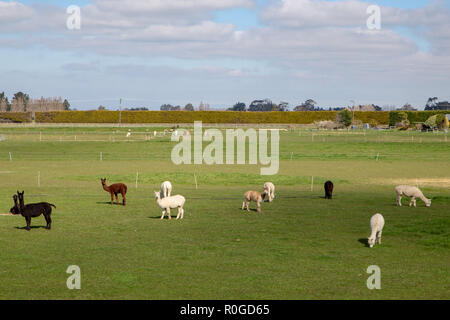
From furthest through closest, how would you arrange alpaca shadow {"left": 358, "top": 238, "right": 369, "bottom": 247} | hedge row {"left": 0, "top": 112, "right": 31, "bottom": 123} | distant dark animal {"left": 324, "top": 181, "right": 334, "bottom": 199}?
hedge row {"left": 0, "top": 112, "right": 31, "bottom": 123} → distant dark animal {"left": 324, "top": 181, "right": 334, "bottom": 199} → alpaca shadow {"left": 358, "top": 238, "right": 369, "bottom": 247}

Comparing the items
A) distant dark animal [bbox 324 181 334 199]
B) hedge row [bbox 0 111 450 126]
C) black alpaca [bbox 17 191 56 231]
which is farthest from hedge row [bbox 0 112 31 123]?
black alpaca [bbox 17 191 56 231]

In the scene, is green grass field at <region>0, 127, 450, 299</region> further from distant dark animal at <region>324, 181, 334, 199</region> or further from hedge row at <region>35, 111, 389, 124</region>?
hedge row at <region>35, 111, 389, 124</region>

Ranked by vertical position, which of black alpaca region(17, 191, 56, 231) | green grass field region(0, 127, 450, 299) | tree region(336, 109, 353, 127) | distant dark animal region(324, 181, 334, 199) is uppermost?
tree region(336, 109, 353, 127)

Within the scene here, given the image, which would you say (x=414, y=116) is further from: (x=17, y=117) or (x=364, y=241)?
(x=364, y=241)

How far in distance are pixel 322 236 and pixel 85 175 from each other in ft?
102

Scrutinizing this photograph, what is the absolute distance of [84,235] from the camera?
2220 cm

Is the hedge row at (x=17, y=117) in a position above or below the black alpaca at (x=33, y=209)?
above

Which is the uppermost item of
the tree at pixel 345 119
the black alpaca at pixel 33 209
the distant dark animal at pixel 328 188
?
the tree at pixel 345 119

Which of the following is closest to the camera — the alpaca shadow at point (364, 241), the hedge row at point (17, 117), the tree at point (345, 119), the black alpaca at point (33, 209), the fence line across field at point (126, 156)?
the alpaca shadow at point (364, 241)

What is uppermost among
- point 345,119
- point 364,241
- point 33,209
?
point 345,119

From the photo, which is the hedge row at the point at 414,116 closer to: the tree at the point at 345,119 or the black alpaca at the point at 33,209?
the tree at the point at 345,119

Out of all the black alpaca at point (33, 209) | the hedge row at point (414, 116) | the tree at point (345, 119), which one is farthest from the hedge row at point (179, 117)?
the black alpaca at point (33, 209)

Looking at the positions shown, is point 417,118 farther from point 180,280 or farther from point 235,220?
point 180,280

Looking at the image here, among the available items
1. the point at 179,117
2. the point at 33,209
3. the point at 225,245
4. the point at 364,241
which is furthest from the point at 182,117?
the point at 225,245
